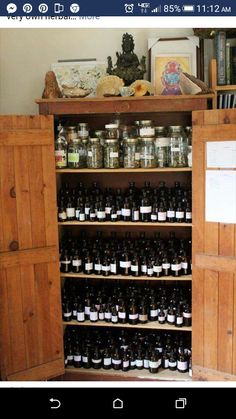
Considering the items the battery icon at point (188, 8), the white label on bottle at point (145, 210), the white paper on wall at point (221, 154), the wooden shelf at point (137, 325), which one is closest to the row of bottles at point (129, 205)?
the white label on bottle at point (145, 210)

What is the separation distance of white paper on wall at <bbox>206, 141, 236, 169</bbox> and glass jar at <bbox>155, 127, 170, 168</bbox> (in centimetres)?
22

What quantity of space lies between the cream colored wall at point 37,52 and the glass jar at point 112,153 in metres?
0.47

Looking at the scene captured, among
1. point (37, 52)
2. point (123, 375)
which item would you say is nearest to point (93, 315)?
point (123, 375)

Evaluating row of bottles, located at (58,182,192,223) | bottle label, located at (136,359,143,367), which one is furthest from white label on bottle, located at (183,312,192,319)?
row of bottles, located at (58,182,192,223)

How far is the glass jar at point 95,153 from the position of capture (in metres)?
1.95

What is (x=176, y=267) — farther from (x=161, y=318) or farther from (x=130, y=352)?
(x=130, y=352)

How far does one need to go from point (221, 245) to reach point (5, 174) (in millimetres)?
925

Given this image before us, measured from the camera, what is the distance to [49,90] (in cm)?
188

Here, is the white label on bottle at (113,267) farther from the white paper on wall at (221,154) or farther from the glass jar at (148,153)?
the white paper on wall at (221,154)

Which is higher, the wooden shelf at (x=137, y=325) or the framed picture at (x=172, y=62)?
the framed picture at (x=172, y=62)

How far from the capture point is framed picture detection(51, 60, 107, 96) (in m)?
2.10
